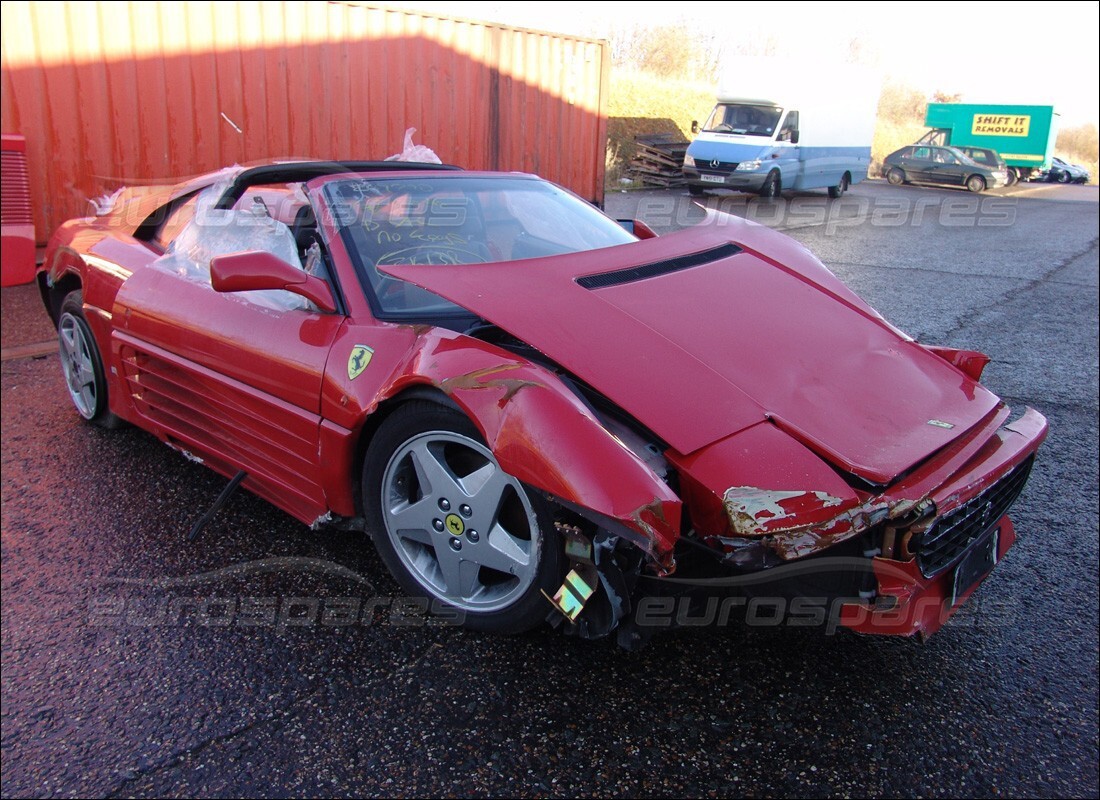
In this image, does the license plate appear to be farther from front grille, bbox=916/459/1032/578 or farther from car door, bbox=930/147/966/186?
car door, bbox=930/147/966/186

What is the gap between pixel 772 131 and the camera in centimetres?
1655

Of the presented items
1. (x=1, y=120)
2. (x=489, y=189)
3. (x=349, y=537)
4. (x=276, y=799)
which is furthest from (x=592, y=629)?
(x=1, y=120)

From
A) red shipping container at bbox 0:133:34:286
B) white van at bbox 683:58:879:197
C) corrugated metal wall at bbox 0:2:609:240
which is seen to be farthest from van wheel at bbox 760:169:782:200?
red shipping container at bbox 0:133:34:286

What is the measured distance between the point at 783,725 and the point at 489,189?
222 centimetres

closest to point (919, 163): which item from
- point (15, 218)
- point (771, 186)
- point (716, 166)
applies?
point (771, 186)

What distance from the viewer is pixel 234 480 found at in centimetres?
291

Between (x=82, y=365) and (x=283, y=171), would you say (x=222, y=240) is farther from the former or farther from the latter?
(x=82, y=365)

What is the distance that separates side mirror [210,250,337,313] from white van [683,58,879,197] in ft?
→ 47.5

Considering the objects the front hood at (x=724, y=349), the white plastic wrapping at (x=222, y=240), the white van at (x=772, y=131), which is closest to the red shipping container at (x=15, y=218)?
the white plastic wrapping at (x=222, y=240)

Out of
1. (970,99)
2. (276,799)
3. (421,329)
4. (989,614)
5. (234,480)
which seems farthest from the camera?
(970,99)

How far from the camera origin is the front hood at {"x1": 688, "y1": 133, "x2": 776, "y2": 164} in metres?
16.0

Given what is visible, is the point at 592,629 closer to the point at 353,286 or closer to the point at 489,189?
the point at 353,286

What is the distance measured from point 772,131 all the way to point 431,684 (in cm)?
1633

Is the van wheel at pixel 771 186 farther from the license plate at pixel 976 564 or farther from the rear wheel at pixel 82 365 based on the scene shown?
the license plate at pixel 976 564
